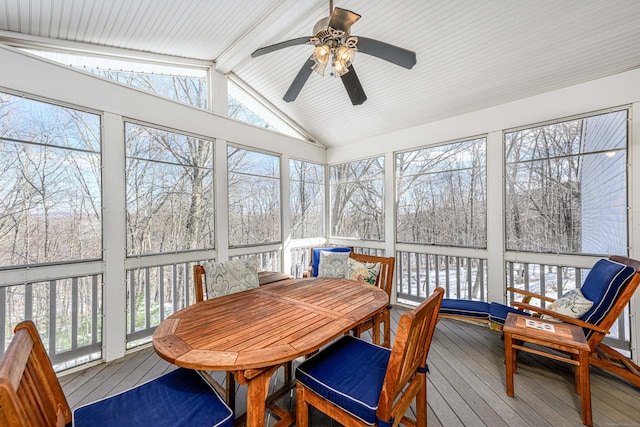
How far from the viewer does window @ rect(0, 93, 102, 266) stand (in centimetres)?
235

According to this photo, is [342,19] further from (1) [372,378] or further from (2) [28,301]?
(2) [28,301]

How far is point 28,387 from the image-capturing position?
36.2 inches

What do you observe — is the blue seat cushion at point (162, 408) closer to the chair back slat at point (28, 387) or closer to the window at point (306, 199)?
the chair back slat at point (28, 387)

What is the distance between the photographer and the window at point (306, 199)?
4.87 meters

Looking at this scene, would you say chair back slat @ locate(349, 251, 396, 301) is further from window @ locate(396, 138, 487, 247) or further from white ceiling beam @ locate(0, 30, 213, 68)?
white ceiling beam @ locate(0, 30, 213, 68)

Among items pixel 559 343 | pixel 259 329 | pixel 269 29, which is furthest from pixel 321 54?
pixel 559 343

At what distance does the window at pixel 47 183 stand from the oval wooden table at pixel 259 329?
1.75 metres

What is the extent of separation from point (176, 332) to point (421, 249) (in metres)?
3.54

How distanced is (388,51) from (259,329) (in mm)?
2247

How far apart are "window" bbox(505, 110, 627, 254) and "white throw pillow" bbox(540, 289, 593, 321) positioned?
812 millimetres

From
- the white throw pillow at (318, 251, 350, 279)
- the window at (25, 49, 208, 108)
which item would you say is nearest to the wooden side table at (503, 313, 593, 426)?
the white throw pillow at (318, 251, 350, 279)

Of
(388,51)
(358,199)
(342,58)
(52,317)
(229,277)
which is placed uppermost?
(388,51)

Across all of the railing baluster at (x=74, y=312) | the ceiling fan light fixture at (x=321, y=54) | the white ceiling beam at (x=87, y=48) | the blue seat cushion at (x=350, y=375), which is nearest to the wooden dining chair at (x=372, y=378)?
the blue seat cushion at (x=350, y=375)

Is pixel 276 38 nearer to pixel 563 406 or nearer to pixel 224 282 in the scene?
pixel 224 282
